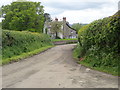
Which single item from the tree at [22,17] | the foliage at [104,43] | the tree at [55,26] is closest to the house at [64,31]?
the tree at [55,26]

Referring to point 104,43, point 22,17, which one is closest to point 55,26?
point 22,17

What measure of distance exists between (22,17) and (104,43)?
26483 mm

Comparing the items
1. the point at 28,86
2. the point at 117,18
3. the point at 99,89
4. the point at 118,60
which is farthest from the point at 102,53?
the point at 28,86

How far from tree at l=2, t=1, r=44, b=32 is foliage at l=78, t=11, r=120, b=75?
940 inches

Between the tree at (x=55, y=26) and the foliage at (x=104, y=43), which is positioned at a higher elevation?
the tree at (x=55, y=26)

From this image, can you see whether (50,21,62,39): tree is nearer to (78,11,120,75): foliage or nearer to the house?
the house

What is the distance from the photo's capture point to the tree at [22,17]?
35031 millimetres

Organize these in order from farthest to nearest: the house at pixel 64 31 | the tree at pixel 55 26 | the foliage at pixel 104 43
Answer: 1. the house at pixel 64 31
2. the tree at pixel 55 26
3. the foliage at pixel 104 43

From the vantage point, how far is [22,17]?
1369 inches

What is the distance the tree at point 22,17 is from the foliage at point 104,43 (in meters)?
23.9

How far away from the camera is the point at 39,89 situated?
19.8ft

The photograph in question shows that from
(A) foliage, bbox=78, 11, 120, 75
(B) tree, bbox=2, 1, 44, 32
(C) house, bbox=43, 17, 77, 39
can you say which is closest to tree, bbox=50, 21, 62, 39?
(C) house, bbox=43, 17, 77, 39

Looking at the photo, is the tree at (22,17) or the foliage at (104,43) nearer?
the foliage at (104,43)

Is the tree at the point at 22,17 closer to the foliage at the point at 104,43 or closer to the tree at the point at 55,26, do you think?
the tree at the point at 55,26
